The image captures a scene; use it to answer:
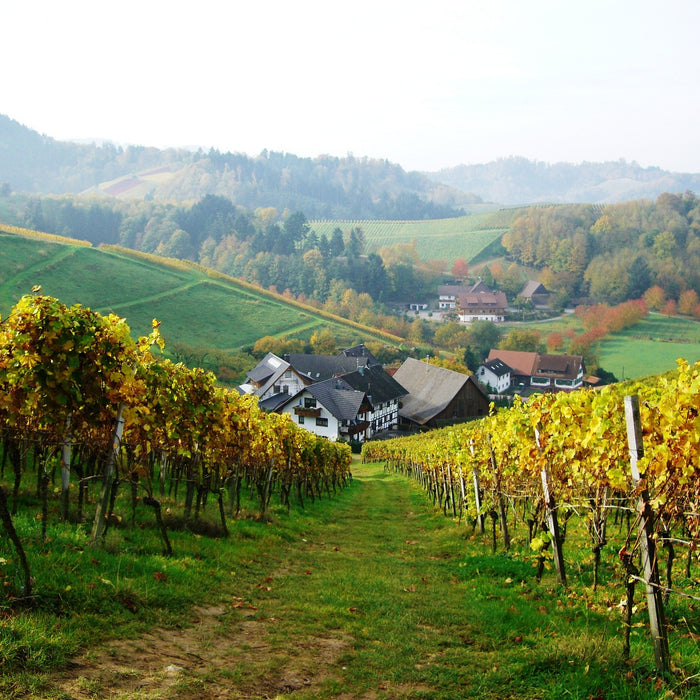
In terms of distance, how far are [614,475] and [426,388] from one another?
62910mm

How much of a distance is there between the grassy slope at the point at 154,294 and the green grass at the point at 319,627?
65.5 meters

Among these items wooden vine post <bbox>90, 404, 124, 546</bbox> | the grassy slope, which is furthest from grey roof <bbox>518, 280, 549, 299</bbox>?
wooden vine post <bbox>90, 404, 124, 546</bbox>

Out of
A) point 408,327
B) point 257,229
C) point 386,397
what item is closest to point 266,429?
→ point 386,397

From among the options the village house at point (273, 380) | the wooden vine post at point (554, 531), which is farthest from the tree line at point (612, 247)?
the wooden vine post at point (554, 531)

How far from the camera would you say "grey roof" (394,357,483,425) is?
2442 inches

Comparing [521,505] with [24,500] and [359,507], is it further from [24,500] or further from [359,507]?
[24,500]

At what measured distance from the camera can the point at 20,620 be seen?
15.3 feet

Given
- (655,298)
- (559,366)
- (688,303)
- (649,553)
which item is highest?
(655,298)

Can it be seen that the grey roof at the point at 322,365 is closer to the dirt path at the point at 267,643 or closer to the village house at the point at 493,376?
the village house at the point at 493,376

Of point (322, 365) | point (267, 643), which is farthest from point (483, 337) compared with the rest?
point (267, 643)

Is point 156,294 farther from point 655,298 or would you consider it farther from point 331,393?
point 655,298

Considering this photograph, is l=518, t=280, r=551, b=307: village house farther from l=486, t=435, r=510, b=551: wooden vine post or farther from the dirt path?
the dirt path

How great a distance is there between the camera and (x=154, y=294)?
88.8 metres

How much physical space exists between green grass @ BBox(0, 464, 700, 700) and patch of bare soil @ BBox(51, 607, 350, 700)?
0.8 inches
